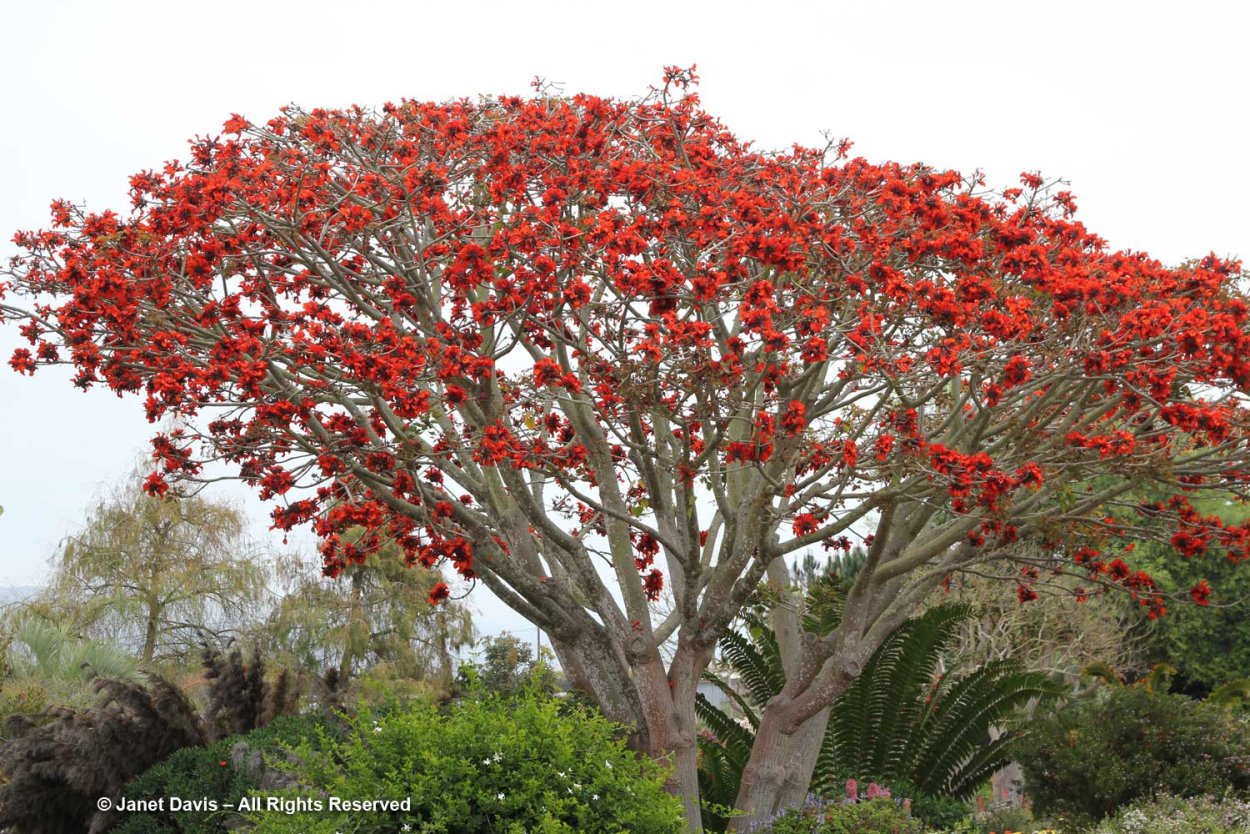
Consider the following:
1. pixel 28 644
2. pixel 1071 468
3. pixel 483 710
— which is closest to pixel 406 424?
pixel 483 710

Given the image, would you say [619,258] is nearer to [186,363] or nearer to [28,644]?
[186,363]

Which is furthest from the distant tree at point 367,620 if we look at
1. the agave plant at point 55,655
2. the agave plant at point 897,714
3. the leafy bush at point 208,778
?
the leafy bush at point 208,778

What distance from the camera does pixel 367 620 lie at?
23062mm

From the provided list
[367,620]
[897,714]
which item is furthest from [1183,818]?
[367,620]

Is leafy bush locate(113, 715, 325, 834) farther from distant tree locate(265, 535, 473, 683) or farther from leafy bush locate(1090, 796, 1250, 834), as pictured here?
distant tree locate(265, 535, 473, 683)

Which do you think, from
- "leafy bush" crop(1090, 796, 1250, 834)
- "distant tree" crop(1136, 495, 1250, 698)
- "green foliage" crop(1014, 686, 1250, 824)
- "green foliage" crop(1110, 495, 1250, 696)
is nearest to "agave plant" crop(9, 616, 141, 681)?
"green foliage" crop(1014, 686, 1250, 824)

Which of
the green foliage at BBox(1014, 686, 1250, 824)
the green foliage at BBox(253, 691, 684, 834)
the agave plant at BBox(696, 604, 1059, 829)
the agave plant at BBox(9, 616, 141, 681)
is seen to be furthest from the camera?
the agave plant at BBox(9, 616, 141, 681)

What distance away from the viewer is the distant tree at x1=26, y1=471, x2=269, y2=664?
21.2 meters

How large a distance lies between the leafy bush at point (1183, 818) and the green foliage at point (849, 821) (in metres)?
1.46

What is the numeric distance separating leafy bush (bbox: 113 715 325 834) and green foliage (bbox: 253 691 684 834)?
330 cm

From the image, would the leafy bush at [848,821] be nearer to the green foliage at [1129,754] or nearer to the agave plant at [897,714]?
the agave plant at [897,714]

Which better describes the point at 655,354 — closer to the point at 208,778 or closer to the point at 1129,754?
the point at 208,778

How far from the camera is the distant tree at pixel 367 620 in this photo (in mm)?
22344

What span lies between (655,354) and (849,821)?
370 centimetres
